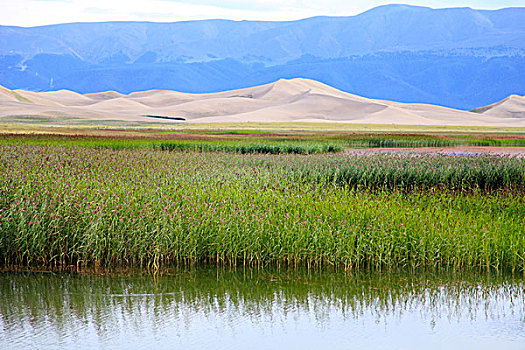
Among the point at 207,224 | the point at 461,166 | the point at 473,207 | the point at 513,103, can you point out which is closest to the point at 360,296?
the point at 207,224

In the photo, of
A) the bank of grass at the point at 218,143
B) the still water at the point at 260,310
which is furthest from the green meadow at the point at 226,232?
the bank of grass at the point at 218,143

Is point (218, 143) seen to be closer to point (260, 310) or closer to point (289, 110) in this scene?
point (260, 310)

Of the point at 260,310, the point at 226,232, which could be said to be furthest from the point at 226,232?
the point at 260,310

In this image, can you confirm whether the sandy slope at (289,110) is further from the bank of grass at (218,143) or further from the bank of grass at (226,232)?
the bank of grass at (226,232)

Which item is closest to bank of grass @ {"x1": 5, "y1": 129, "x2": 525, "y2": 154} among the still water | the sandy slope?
the still water

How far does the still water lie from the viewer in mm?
8141

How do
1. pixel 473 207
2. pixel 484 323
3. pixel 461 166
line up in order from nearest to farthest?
pixel 484 323 → pixel 473 207 → pixel 461 166

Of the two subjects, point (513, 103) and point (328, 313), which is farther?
point (513, 103)

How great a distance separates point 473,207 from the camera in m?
16.1

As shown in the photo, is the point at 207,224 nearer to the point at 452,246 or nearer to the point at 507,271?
the point at 452,246

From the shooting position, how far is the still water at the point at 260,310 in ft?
26.7

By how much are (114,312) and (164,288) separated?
1348 millimetres

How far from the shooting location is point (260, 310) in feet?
30.8

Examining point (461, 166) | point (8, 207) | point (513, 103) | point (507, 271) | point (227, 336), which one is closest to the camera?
point (227, 336)
